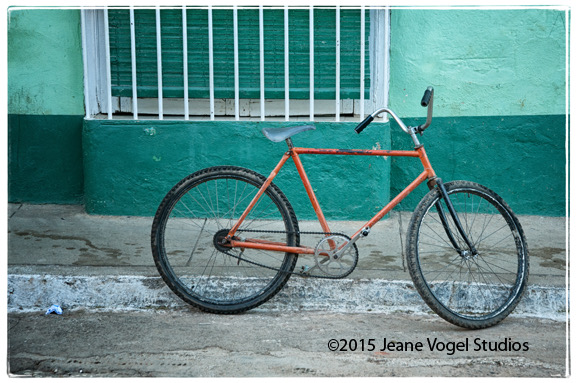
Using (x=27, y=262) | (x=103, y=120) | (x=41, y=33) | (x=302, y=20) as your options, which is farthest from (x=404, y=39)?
(x=27, y=262)

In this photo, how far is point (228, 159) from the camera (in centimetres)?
596

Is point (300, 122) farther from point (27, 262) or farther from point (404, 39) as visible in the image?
point (27, 262)

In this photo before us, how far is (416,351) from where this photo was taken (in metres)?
3.90

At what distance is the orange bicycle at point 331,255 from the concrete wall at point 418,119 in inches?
40.9

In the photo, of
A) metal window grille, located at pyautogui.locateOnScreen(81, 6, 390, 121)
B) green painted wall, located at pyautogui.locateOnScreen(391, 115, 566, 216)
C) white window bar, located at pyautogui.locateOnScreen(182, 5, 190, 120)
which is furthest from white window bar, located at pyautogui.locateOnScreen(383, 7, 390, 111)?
white window bar, located at pyautogui.locateOnScreen(182, 5, 190, 120)

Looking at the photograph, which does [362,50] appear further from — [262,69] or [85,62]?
[85,62]

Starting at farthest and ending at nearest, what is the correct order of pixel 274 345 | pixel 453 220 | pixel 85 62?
pixel 85 62, pixel 453 220, pixel 274 345

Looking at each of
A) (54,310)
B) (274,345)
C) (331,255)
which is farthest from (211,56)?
(274,345)

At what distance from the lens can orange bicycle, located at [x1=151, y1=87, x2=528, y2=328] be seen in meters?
4.17

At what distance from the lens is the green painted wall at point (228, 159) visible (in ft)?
19.4

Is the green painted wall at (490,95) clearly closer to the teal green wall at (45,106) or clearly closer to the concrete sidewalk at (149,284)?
the concrete sidewalk at (149,284)

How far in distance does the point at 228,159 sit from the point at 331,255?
197 cm

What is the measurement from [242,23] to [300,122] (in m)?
0.96

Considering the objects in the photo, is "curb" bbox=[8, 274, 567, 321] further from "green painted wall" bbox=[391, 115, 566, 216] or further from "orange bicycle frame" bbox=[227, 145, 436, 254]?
"green painted wall" bbox=[391, 115, 566, 216]
